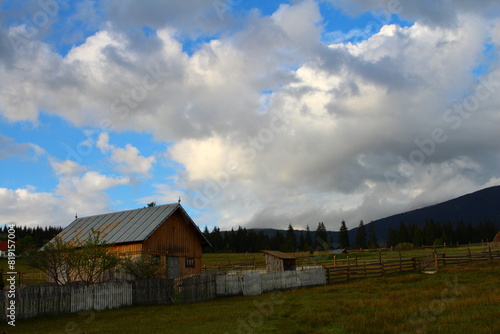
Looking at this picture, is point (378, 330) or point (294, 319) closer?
point (378, 330)

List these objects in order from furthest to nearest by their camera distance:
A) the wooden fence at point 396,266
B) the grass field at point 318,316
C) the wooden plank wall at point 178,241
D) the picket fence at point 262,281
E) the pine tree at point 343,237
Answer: the pine tree at point 343,237
the wooden plank wall at point 178,241
the wooden fence at point 396,266
the picket fence at point 262,281
the grass field at point 318,316

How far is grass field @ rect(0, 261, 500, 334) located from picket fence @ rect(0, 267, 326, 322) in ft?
Result: 2.75

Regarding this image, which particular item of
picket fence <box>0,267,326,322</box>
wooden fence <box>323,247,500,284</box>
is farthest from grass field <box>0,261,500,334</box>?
wooden fence <box>323,247,500,284</box>

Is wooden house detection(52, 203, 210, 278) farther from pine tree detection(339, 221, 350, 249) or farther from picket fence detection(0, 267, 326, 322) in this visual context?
pine tree detection(339, 221, 350, 249)

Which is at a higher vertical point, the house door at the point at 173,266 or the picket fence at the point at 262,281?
the house door at the point at 173,266

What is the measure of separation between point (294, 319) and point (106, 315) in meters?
10.7

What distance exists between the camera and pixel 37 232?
6772 inches

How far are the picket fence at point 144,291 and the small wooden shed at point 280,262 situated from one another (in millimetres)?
3986

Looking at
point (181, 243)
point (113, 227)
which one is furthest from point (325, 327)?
point (113, 227)

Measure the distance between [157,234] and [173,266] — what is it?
3666 millimetres

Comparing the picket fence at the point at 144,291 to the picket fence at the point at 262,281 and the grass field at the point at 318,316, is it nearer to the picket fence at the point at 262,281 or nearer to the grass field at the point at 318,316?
the picket fence at the point at 262,281

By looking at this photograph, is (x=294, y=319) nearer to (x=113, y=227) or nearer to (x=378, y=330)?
(x=378, y=330)

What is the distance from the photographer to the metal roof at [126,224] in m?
36.7

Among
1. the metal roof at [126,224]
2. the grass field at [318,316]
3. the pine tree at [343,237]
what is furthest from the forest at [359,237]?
the grass field at [318,316]
